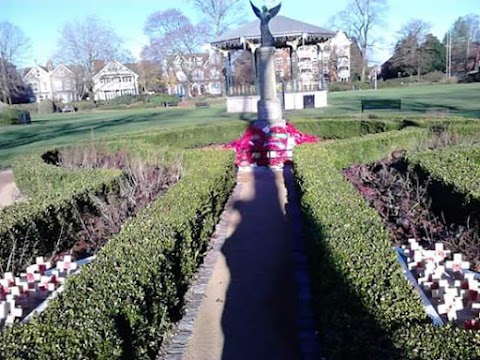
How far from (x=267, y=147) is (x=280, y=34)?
13599 mm

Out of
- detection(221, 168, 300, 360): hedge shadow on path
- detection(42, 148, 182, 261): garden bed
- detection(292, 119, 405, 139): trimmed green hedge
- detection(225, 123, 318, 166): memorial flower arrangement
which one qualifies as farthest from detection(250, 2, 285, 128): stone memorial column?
detection(221, 168, 300, 360): hedge shadow on path

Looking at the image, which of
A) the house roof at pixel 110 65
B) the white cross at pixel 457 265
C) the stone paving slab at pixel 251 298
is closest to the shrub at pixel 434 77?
the house roof at pixel 110 65

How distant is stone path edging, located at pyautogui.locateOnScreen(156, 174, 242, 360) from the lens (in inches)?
150

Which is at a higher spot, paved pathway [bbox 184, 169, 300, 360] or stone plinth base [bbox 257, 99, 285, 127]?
stone plinth base [bbox 257, 99, 285, 127]

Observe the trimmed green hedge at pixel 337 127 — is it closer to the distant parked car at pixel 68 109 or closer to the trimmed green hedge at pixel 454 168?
the trimmed green hedge at pixel 454 168

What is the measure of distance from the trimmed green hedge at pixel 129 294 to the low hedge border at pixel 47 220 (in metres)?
1.63

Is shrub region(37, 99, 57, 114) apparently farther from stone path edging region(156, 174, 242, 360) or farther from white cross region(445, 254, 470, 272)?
white cross region(445, 254, 470, 272)

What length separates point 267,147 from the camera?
40.4 ft

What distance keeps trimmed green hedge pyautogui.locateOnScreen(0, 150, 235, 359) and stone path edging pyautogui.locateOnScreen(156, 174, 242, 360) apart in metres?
0.09

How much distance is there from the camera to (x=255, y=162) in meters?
12.3

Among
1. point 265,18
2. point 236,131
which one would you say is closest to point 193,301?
point 265,18

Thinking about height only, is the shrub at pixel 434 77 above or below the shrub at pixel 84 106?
above

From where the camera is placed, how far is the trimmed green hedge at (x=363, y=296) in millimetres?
2291

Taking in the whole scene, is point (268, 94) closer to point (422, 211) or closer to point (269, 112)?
point (269, 112)
